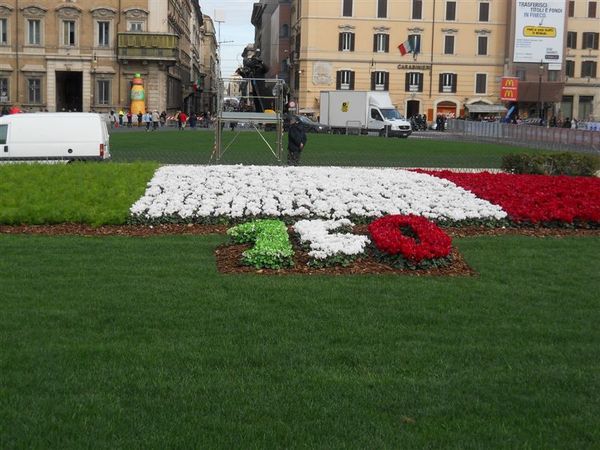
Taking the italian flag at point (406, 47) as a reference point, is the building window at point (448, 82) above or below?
below

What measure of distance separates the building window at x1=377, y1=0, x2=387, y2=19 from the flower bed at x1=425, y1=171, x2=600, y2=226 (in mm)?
64866

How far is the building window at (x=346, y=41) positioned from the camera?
79.2 meters

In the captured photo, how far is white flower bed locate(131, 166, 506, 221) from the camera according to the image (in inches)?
538

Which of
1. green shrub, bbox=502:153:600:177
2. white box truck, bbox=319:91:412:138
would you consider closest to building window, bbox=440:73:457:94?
white box truck, bbox=319:91:412:138

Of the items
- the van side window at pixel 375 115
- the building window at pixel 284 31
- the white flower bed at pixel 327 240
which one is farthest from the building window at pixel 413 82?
the white flower bed at pixel 327 240

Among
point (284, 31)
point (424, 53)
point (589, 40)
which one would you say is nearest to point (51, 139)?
point (424, 53)

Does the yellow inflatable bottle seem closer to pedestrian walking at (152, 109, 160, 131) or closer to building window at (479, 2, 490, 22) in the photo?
pedestrian walking at (152, 109, 160, 131)

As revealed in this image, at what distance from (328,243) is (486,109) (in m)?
71.3

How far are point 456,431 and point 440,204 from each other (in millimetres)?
9149

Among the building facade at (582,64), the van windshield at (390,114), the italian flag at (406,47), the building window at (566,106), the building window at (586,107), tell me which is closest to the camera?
the van windshield at (390,114)

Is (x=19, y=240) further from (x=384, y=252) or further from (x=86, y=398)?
(x=86, y=398)


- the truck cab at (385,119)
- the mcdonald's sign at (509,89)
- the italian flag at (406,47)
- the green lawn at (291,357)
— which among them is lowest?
the green lawn at (291,357)

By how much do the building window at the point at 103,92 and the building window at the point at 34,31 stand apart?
580 centimetres

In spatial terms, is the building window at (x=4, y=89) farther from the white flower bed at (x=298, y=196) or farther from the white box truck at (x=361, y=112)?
the white flower bed at (x=298, y=196)
